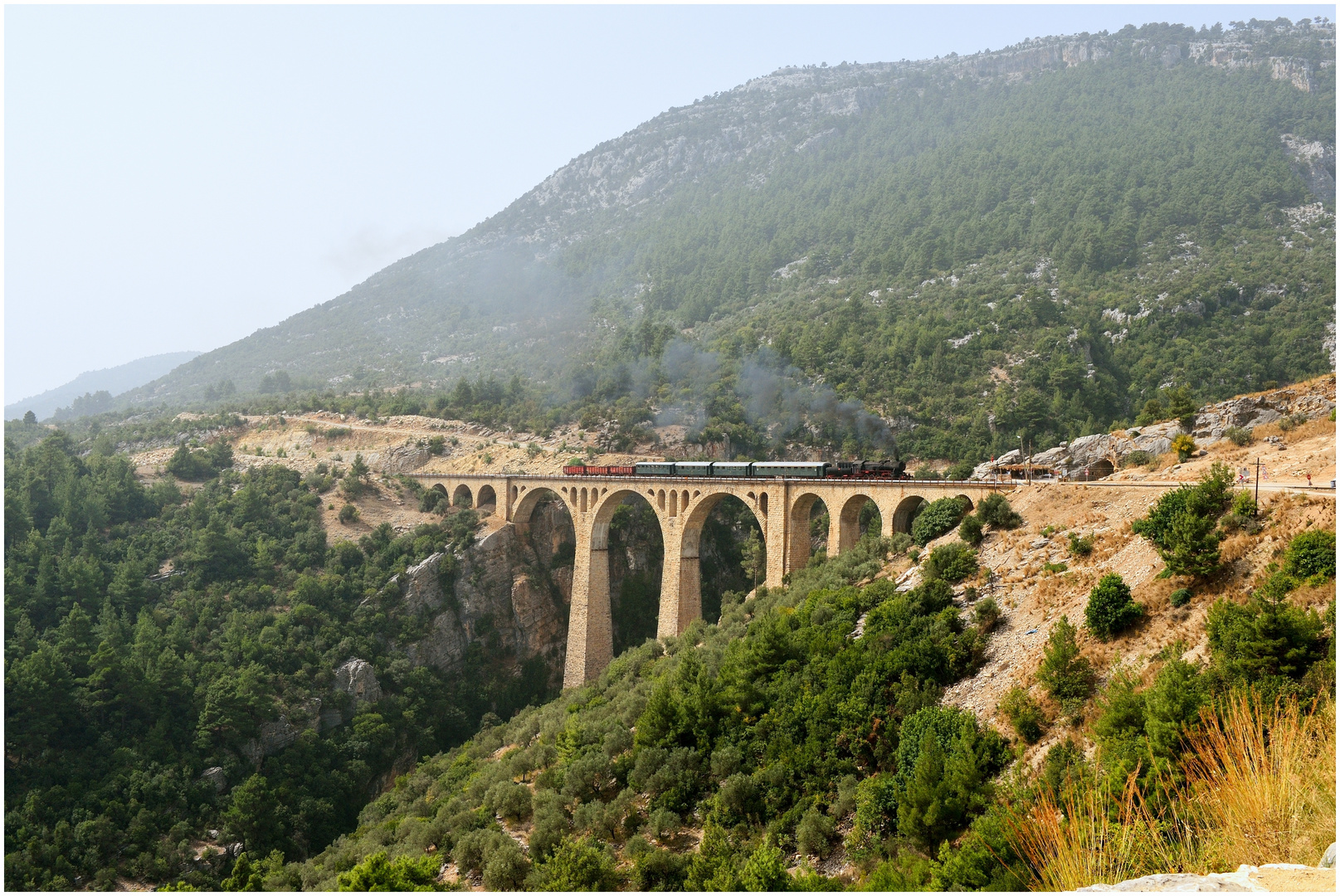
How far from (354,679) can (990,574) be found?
2669 cm

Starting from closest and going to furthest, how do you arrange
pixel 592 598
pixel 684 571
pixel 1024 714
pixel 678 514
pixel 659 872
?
1. pixel 1024 714
2. pixel 659 872
3. pixel 684 571
4. pixel 678 514
5. pixel 592 598

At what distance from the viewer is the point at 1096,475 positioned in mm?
25266

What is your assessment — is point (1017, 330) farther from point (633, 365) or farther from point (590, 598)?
point (590, 598)

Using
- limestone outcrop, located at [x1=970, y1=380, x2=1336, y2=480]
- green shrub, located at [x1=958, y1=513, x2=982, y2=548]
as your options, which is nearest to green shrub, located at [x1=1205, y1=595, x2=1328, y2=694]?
green shrub, located at [x1=958, y1=513, x2=982, y2=548]

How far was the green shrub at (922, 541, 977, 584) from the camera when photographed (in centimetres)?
2150

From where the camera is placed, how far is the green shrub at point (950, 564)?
2150 centimetres

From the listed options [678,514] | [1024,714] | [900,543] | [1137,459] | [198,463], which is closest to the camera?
[1024,714]

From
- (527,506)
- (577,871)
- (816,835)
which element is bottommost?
(577,871)

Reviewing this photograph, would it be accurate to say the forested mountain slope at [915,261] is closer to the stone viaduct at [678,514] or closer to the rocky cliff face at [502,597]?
the rocky cliff face at [502,597]

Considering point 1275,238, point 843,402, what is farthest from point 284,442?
point 1275,238

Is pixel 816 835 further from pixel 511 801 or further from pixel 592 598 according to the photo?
pixel 592 598

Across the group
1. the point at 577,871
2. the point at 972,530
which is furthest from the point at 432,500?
the point at 577,871

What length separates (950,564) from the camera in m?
21.7

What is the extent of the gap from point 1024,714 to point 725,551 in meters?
33.7
